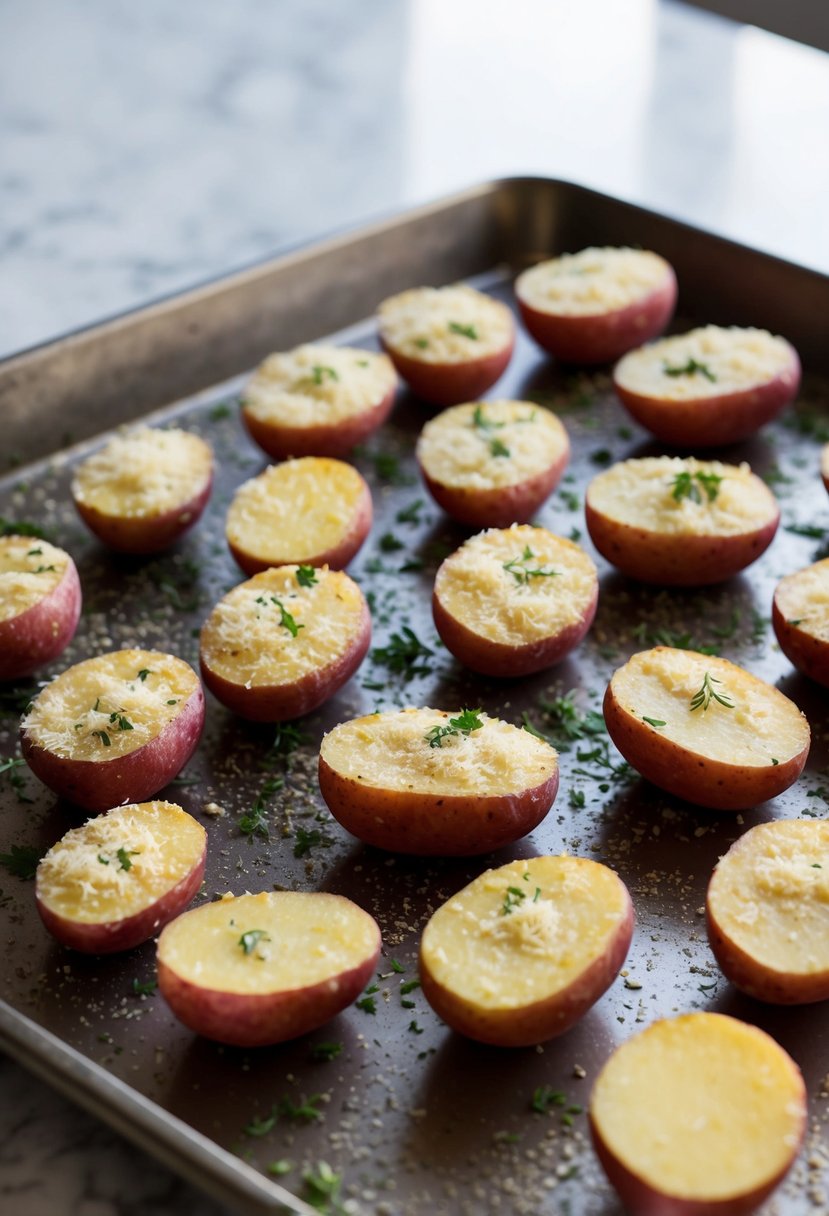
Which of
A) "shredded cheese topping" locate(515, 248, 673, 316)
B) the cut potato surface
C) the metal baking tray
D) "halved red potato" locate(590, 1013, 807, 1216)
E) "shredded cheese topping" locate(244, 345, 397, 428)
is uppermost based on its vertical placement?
"shredded cheese topping" locate(515, 248, 673, 316)

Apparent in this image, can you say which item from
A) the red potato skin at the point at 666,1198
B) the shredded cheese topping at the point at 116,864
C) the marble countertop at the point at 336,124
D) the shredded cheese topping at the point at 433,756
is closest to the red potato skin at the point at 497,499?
the shredded cheese topping at the point at 433,756

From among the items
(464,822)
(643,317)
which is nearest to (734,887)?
(464,822)

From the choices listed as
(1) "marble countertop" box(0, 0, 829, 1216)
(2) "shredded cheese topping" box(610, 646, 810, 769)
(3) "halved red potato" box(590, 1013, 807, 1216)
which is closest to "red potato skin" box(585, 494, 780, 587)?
(2) "shredded cheese topping" box(610, 646, 810, 769)

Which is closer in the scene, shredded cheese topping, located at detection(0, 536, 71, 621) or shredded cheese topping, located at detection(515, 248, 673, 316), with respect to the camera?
shredded cheese topping, located at detection(0, 536, 71, 621)

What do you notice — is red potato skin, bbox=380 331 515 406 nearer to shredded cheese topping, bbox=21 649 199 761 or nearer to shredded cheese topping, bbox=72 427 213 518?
shredded cheese topping, bbox=72 427 213 518

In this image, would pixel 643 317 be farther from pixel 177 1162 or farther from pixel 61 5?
pixel 61 5

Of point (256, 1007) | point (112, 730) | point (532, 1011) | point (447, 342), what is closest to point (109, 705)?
point (112, 730)

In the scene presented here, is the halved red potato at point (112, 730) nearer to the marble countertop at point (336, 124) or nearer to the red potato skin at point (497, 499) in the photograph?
the red potato skin at point (497, 499)

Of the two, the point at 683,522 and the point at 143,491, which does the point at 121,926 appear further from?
the point at 683,522
